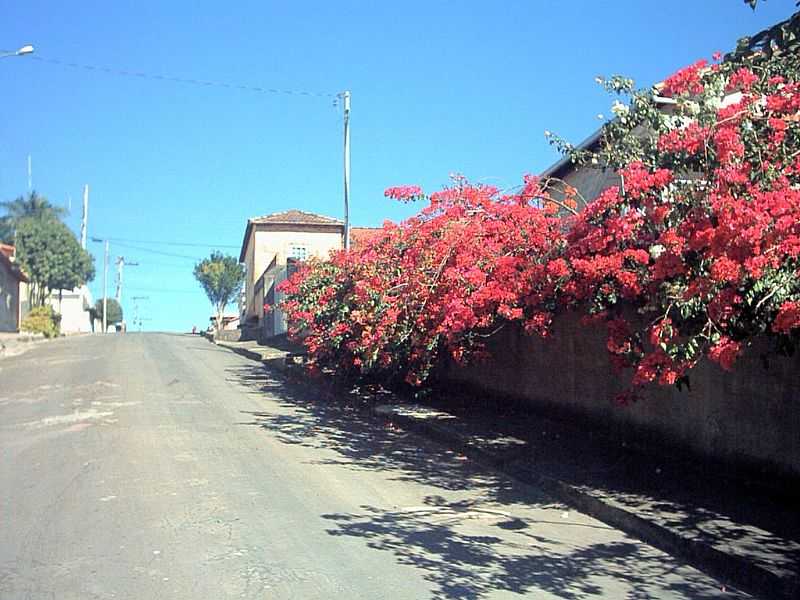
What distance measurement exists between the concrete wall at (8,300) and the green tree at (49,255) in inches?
44.3

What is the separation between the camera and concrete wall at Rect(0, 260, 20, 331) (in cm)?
4447

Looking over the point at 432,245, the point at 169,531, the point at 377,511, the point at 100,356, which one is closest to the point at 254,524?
the point at 169,531

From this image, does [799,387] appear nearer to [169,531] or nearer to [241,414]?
[169,531]

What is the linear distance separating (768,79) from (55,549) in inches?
305

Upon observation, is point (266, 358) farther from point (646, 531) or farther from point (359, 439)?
point (646, 531)

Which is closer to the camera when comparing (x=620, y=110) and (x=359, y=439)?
(x=620, y=110)

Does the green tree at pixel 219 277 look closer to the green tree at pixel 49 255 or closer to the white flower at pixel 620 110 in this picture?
the green tree at pixel 49 255

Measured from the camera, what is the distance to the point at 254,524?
752 cm

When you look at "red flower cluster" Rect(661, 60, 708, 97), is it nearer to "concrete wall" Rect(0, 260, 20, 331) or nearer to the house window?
"concrete wall" Rect(0, 260, 20, 331)

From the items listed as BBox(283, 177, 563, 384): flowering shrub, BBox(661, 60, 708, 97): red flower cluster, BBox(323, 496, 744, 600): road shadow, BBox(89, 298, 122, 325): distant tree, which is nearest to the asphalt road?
BBox(323, 496, 744, 600): road shadow

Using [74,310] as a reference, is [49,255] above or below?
above

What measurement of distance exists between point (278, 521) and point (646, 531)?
3.27 m

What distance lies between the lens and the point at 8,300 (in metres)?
46.2

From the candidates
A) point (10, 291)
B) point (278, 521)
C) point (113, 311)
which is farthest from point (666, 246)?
point (113, 311)
